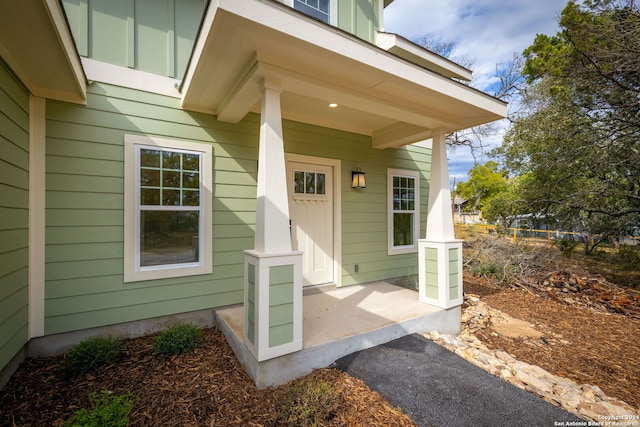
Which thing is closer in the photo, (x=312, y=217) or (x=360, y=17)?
(x=312, y=217)

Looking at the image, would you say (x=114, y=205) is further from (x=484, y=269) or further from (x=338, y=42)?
(x=484, y=269)

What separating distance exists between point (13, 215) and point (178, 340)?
69.4 inches

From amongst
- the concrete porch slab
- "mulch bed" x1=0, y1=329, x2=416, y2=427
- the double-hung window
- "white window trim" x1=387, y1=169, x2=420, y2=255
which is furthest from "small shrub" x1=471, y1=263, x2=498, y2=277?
the double-hung window

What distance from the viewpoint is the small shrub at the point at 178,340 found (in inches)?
108

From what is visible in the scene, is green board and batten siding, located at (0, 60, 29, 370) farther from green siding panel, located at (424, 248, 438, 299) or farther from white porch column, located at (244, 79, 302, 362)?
green siding panel, located at (424, 248, 438, 299)

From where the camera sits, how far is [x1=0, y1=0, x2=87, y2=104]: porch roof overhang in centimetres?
166

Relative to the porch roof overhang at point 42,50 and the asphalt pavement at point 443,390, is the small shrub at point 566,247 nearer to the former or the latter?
the asphalt pavement at point 443,390

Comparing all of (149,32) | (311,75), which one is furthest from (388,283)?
(149,32)

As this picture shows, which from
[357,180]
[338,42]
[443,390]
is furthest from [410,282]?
[338,42]

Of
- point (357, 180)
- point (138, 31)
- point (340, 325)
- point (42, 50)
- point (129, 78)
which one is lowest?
point (340, 325)

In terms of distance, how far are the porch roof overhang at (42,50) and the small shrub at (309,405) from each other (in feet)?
9.86

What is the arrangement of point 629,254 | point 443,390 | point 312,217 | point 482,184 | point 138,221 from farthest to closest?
1. point 482,184
2. point 629,254
3. point 312,217
4. point 138,221
5. point 443,390

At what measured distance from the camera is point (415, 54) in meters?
4.59

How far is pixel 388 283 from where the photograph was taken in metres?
4.82
